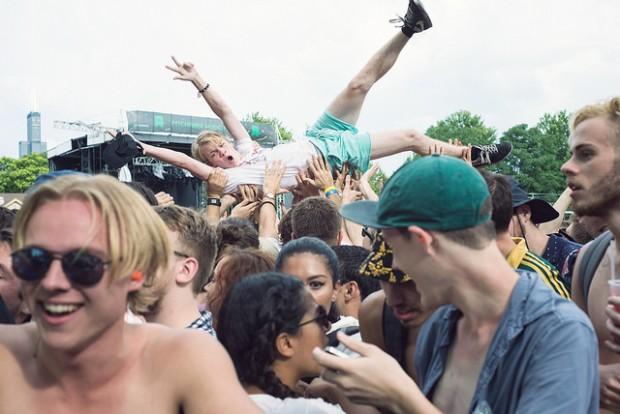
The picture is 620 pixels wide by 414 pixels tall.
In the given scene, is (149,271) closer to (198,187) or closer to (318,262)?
(318,262)

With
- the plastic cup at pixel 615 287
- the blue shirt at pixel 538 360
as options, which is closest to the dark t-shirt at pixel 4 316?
the blue shirt at pixel 538 360

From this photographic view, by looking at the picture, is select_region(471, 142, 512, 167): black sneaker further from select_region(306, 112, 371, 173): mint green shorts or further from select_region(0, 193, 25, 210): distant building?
select_region(0, 193, 25, 210): distant building

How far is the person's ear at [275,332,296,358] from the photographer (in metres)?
2.31

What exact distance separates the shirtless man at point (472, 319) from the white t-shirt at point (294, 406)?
27 centimetres

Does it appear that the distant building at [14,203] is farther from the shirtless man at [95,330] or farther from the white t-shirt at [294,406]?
the white t-shirt at [294,406]

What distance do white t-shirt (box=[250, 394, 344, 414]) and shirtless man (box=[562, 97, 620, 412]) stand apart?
132 cm

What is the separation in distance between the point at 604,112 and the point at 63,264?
2.28 meters

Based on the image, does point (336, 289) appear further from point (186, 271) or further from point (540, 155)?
point (540, 155)

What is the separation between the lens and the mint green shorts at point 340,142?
19.0 ft

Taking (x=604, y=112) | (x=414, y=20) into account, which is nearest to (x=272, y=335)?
(x=604, y=112)

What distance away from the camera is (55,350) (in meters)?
1.80

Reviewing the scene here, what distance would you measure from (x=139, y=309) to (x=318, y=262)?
1.63 m

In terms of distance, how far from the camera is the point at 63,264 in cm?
172

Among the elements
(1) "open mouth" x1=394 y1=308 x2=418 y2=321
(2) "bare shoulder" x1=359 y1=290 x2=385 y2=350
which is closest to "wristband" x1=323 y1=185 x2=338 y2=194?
(2) "bare shoulder" x1=359 y1=290 x2=385 y2=350
